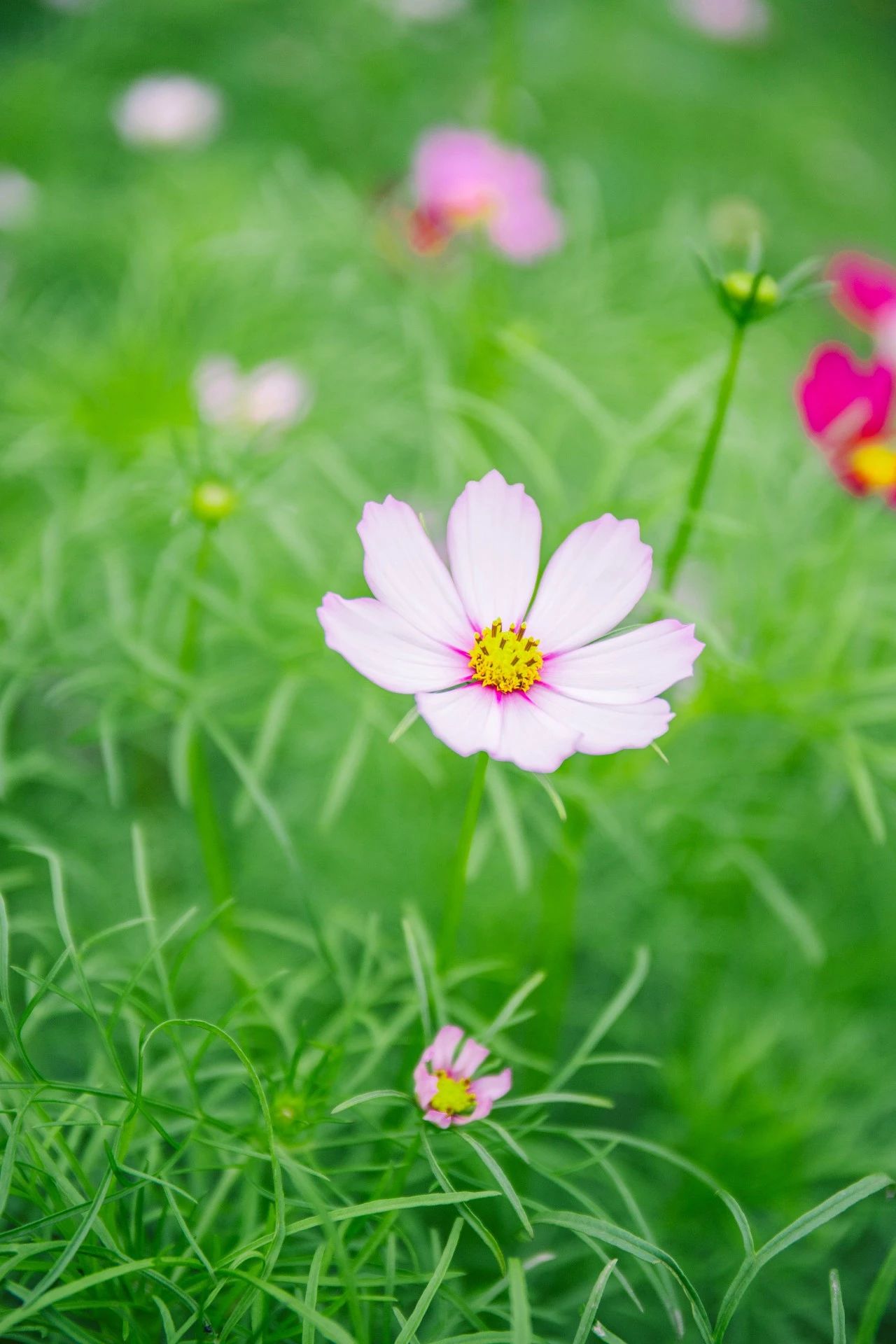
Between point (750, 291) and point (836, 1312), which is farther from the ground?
point (750, 291)

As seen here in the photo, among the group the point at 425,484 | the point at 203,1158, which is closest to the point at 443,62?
the point at 425,484

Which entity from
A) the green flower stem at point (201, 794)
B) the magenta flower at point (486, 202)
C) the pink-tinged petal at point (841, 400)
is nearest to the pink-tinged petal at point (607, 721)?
the green flower stem at point (201, 794)

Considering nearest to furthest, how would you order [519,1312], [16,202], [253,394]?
1. [519,1312]
2. [253,394]
3. [16,202]

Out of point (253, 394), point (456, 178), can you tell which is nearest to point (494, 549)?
point (253, 394)

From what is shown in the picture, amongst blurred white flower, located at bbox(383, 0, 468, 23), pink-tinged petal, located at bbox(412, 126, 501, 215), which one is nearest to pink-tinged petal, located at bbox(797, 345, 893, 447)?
pink-tinged petal, located at bbox(412, 126, 501, 215)

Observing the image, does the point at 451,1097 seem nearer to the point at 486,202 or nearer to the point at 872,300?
the point at 872,300

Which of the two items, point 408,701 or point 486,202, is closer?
point 408,701
